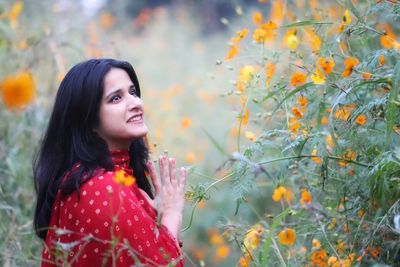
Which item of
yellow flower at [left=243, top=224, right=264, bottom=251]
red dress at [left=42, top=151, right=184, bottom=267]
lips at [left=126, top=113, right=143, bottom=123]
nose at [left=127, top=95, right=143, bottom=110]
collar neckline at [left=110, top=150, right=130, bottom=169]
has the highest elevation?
nose at [left=127, top=95, right=143, bottom=110]

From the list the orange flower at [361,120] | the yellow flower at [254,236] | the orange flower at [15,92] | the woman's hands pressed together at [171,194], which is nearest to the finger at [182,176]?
the woman's hands pressed together at [171,194]

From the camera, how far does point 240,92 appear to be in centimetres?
199

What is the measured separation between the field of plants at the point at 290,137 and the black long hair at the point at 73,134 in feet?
0.55

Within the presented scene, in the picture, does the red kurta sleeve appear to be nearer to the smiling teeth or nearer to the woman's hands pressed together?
the woman's hands pressed together

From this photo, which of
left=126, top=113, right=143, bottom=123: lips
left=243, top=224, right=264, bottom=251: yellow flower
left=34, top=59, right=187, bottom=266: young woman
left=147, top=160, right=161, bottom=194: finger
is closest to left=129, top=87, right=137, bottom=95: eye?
left=34, top=59, right=187, bottom=266: young woman

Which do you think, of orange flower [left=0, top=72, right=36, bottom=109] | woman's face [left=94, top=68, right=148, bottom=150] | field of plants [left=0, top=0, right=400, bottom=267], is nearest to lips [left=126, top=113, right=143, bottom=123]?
woman's face [left=94, top=68, right=148, bottom=150]

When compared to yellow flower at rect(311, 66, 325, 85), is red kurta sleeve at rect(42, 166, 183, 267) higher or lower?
lower

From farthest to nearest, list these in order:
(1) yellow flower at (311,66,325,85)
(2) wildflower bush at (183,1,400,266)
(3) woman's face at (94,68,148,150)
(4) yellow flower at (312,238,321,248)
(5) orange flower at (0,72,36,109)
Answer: (4) yellow flower at (312,238,321,248), (3) woman's face at (94,68,148,150), (1) yellow flower at (311,66,325,85), (2) wildflower bush at (183,1,400,266), (5) orange flower at (0,72,36,109)

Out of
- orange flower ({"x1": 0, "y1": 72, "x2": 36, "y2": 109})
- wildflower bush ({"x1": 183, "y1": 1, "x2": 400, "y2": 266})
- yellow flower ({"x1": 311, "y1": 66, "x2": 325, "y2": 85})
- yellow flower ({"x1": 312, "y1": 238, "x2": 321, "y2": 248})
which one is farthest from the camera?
yellow flower ({"x1": 312, "y1": 238, "x2": 321, "y2": 248})

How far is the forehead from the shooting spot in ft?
6.14

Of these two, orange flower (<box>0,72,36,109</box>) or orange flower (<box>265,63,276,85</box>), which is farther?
orange flower (<box>265,63,276,85</box>)

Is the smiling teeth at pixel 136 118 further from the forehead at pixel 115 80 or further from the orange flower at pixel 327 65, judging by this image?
the orange flower at pixel 327 65

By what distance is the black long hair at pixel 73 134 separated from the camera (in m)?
1.85

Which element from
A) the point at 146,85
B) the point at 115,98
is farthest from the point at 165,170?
the point at 146,85
